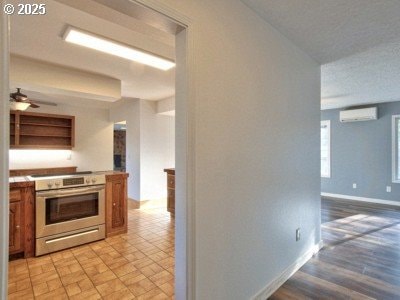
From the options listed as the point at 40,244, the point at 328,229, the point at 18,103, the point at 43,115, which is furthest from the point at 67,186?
the point at 328,229

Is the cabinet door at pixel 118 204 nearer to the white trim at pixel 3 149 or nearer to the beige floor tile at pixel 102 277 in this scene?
the beige floor tile at pixel 102 277

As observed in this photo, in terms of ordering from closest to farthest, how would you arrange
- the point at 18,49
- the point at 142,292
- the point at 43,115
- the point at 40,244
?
the point at 142,292, the point at 18,49, the point at 40,244, the point at 43,115

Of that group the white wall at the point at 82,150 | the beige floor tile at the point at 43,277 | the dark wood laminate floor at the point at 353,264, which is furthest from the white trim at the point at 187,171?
the white wall at the point at 82,150

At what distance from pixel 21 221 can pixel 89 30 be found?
233 centimetres

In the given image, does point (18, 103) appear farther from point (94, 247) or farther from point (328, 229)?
point (328, 229)

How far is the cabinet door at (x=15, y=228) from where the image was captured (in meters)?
2.69

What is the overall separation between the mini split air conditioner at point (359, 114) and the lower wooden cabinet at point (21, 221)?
660 centimetres

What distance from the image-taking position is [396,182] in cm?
534

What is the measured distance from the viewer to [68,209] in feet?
10.1

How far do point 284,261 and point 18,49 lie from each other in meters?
3.57

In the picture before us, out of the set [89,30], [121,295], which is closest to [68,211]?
[121,295]

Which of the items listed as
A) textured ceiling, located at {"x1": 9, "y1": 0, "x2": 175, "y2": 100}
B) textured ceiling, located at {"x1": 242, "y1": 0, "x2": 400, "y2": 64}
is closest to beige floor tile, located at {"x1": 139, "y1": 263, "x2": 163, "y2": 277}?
textured ceiling, located at {"x1": 9, "y1": 0, "x2": 175, "y2": 100}

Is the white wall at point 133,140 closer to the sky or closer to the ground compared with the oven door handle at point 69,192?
closer to the sky

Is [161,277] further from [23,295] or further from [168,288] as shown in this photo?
[23,295]
